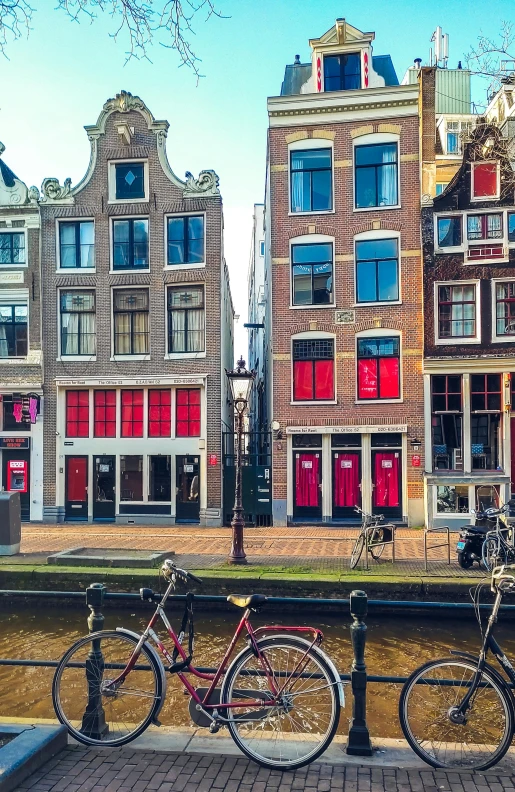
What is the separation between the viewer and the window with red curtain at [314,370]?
20.9m

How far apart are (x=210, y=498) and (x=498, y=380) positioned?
10150mm

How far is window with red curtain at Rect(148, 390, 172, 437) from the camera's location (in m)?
21.9

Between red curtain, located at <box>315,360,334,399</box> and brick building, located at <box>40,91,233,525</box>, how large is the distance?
3.46 meters

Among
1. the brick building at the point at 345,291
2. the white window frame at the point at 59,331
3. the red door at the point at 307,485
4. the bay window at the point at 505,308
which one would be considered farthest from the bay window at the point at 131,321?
the bay window at the point at 505,308

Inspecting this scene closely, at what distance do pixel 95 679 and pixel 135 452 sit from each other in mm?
17502

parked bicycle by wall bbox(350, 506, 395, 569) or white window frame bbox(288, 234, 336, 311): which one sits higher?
Result: white window frame bbox(288, 234, 336, 311)

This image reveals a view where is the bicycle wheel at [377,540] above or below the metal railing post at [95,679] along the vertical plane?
below

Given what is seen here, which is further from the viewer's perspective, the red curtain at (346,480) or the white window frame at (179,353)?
the white window frame at (179,353)

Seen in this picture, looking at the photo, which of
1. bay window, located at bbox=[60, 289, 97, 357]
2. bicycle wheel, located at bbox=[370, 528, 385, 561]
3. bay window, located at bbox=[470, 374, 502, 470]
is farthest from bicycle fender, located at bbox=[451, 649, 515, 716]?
bay window, located at bbox=[60, 289, 97, 357]

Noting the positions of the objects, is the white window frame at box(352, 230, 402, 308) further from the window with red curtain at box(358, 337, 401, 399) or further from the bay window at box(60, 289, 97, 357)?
the bay window at box(60, 289, 97, 357)

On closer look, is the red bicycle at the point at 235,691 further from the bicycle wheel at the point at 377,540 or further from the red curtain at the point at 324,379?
the red curtain at the point at 324,379

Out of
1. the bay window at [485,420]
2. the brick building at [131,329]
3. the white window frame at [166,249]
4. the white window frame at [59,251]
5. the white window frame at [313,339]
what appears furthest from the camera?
the white window frame at [59,251]

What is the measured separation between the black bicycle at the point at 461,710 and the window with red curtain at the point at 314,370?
1644 cm

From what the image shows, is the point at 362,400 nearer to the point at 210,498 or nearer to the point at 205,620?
the point at 210,498
